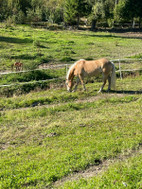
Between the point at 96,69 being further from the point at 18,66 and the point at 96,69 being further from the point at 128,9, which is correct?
the point at 128,9

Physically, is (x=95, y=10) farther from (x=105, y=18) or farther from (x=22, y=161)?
(x=22, y=161)

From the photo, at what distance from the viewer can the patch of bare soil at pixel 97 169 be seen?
521cm

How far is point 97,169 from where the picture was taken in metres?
5.55

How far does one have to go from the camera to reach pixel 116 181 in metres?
4.88

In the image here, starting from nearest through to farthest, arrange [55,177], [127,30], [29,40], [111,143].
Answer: [55,177]
[111,143]
[29,40]
[127,30]

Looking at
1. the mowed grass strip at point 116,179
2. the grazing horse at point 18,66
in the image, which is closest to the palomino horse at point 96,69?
the grazing horse at point 18,66

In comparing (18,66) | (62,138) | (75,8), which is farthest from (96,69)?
(75,8)

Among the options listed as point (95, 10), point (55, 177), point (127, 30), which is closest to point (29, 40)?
point (95, 10)

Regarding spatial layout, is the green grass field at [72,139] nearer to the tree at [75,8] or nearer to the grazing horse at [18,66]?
the grazing horse at [18,66]

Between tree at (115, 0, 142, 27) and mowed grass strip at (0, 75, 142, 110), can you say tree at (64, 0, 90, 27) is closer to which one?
tree at (115, 0, 142, 27)

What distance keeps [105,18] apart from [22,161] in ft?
159

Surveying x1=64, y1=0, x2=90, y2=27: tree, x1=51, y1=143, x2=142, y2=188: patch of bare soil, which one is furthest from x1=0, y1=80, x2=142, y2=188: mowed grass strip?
x1=64, y1=0, x2=90, y2=27: tree

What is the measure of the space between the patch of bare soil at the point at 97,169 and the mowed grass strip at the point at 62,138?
108mm

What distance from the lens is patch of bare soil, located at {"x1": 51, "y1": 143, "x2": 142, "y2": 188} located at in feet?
17.1
